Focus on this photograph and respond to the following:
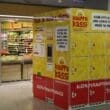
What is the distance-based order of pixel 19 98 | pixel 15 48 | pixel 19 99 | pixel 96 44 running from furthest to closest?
1. pixel 15 48
2. pixel 19 98
3. pixel 19 99
4. pixel 96 44

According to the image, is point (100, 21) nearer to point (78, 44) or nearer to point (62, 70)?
point (78, 44)

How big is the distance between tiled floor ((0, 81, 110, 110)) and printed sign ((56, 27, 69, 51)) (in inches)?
57.8

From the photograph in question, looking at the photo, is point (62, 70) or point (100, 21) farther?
point (100, 21)

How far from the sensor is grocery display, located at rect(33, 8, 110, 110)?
7305mm

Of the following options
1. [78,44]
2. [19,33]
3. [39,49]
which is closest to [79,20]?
[78,44]

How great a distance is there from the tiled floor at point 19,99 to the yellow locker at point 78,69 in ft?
2.72

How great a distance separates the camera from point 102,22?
777 centimetres

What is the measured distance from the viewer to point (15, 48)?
41.5 feet

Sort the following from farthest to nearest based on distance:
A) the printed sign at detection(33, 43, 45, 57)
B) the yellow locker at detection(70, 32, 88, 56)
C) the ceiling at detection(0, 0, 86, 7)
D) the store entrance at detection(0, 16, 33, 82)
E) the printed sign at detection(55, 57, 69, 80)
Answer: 1. the store entrance at detection(0, 16, 33, 82)
2. the printed sign at detection(33, 43, 45, 57)
3. the printed sign at detection(55, 57, 69, 80)
4. the yellow locker at detection(70, 32, 88, 56)
5. the ceiling at detection(0, 0, 86, 7)

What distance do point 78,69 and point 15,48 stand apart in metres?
5.67

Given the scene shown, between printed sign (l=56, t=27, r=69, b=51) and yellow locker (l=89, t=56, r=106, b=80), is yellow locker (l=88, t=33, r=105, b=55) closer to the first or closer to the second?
yellow locker (l=89, t=56, r=106, b=80)

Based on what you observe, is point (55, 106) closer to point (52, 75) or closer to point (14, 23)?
point (52, 75)

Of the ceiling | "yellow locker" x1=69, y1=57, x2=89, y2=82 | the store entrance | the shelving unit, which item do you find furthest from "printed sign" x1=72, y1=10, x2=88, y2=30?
the shelving unit

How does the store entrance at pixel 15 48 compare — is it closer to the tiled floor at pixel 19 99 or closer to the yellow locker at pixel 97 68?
the tiled floor at pixel 19 99
